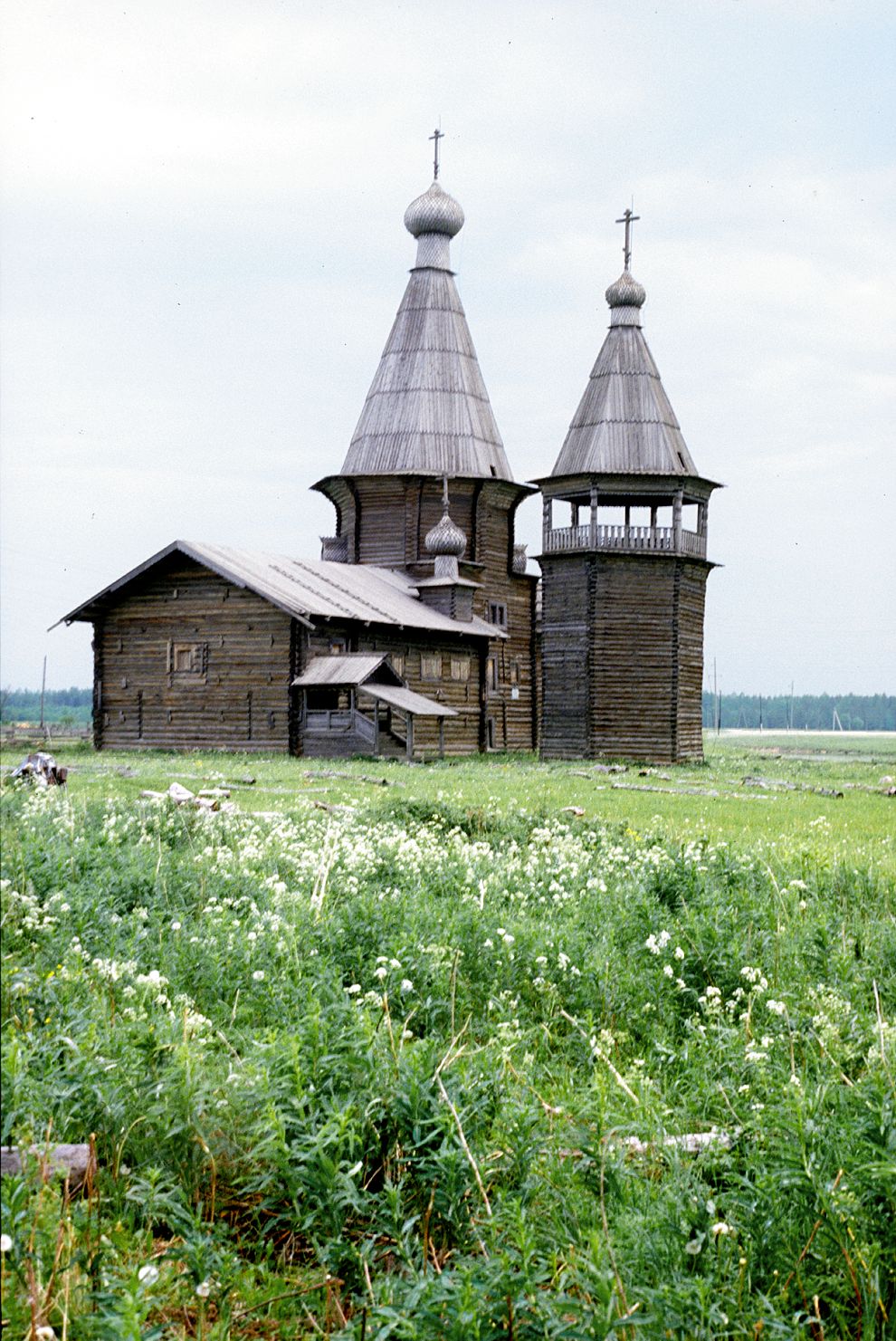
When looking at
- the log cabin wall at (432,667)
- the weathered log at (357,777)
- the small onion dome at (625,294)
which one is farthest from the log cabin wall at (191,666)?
the small onion dome at (625,294)

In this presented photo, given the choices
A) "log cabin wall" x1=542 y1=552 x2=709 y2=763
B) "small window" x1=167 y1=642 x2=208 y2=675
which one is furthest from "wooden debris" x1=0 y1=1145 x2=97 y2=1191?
"log cabin wall" x1=542 y1=552 x2=709 y2=763

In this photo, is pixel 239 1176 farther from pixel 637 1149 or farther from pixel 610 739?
pixel 610 739

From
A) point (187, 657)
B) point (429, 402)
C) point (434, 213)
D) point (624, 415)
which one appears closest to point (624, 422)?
point (624, 415)

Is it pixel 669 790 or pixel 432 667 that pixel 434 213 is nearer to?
pixel 432 667

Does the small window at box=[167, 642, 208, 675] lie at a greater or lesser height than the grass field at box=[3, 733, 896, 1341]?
greater

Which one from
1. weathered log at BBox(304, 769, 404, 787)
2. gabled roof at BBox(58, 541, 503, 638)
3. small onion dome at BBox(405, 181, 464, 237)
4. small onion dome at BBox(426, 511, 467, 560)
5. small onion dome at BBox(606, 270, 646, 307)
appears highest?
small onion dome at BBox(405, 181, 464, 237)

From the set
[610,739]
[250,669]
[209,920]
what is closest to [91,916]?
[209,920]

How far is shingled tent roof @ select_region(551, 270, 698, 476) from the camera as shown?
123ft

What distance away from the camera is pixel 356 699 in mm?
32438

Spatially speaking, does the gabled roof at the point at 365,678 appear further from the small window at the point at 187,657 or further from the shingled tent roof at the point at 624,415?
the shingled tent roof at the point at 624,415

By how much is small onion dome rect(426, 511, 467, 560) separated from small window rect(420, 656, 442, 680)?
4.03 metres

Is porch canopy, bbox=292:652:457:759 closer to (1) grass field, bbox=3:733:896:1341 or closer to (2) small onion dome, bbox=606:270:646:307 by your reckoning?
(2) small onion dome, bbox=606:270:646:307

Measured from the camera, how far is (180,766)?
2469 cm

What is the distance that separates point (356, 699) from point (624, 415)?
489 inches
